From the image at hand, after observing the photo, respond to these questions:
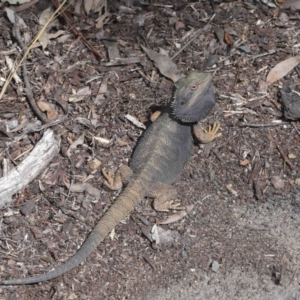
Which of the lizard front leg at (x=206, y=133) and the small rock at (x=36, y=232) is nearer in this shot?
the small rock at (x=36, y=232)

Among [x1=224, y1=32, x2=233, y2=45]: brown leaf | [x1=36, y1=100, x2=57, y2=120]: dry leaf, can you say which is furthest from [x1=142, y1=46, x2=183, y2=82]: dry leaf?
[x1=36, y1=100, x2=57, y2=120]: dry leaf

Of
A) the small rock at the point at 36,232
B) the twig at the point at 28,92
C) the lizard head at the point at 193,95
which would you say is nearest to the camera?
the small rock at the point at 36,232

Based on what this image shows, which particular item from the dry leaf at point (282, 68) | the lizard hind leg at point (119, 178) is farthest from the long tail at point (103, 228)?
the dry leaf at point (282, 68)

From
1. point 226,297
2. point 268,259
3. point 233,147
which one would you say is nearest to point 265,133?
point 233,147

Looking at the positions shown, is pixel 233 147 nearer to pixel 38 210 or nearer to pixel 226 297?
pixel 226 297

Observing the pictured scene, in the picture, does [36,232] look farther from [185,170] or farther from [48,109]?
[185,170]

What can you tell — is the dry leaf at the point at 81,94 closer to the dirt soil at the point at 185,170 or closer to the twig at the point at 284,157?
the dirt soil at the point at 185,170

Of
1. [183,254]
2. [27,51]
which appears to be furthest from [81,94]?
[183,254]
